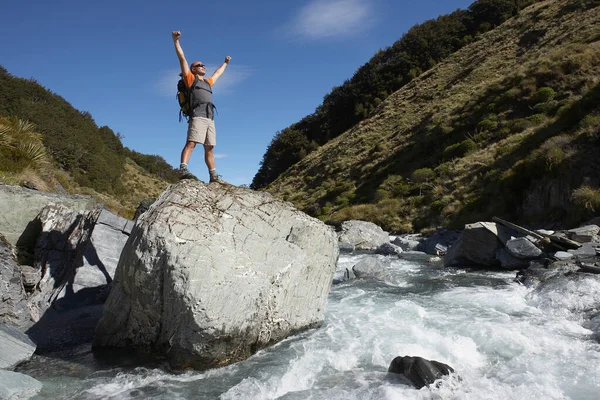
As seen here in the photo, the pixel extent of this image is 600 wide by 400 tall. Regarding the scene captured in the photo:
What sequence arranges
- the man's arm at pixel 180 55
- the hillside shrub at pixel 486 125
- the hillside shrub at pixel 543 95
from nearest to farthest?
the man's arm at pixel 180 55 → the hillside shrub at pixel 543 95 → the hillside shrub at pixel 486 125

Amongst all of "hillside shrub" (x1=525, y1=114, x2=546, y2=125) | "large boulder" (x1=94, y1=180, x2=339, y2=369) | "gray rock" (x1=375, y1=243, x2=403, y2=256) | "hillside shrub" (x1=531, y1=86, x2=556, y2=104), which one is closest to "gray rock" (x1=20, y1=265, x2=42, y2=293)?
"large boulder" (x1=94, y1=180, x2=339, y2=369)

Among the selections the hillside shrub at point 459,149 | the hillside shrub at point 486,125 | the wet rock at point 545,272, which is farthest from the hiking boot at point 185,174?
the hillside shrub at point 486,125

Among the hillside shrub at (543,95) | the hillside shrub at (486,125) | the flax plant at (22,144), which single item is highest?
the hillside shrub at (543,95)

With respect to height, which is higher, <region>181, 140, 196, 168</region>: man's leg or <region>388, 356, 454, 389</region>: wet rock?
<region>181, 140, 196, 168</region>: man's leg

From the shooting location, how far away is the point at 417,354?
20.1ft

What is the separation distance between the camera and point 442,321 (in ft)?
24.7

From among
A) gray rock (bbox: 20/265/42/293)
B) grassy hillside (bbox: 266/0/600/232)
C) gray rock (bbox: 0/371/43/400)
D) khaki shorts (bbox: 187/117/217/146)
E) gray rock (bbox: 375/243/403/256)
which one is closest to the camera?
gray rock (bbox: 0/371/43/400)

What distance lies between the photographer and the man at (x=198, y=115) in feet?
24.8

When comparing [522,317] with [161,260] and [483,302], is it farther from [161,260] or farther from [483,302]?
[161,260]

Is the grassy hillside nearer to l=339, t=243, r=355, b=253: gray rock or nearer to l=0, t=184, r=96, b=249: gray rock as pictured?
l=339, t=243, r=355, b=253: gray rock

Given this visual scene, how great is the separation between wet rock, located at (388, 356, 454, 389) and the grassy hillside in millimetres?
12218

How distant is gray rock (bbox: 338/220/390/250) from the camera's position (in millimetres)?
Result: 20156

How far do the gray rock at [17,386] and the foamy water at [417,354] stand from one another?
5.7 inches

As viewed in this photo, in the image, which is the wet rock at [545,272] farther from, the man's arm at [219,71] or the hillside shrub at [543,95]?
the hillside shrub at [543,95]
